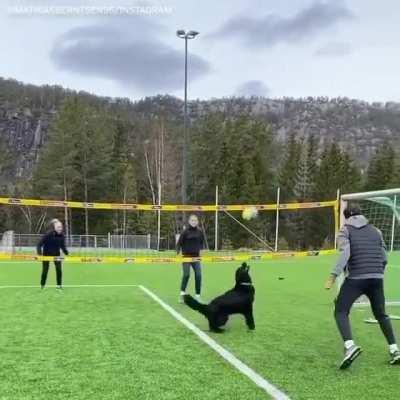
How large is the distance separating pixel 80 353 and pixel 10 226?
64559mm

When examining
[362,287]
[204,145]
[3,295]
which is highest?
[204,145]

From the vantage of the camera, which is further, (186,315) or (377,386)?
(186,315)

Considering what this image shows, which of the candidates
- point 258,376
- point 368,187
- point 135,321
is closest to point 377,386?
point 258,376

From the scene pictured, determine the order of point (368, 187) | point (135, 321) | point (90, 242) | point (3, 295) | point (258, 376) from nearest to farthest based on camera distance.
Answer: point (258, 376)
point (135, 321)
point (3, 295)
point (90, 242)
point (368, 187)

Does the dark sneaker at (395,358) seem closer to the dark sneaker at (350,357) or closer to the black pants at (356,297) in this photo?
the black pants at (356,297)

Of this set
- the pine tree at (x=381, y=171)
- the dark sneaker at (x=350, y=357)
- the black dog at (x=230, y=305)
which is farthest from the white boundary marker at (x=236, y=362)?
the pine tree at (x=381, y=171)

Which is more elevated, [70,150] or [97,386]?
[70,150]

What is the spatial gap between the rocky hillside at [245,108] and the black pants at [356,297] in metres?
79.2

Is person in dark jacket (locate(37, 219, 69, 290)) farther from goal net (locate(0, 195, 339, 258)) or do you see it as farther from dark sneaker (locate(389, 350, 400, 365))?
goal net (locate(0, 195, 339, 258))

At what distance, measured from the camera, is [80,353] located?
6.99m

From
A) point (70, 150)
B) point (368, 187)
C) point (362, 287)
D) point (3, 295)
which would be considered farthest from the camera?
point (368, 187)

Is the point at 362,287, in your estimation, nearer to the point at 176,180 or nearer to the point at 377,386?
the point at 377,386

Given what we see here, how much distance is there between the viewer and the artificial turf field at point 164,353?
18.0 ft

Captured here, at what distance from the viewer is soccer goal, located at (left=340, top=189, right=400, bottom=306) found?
433 inches
